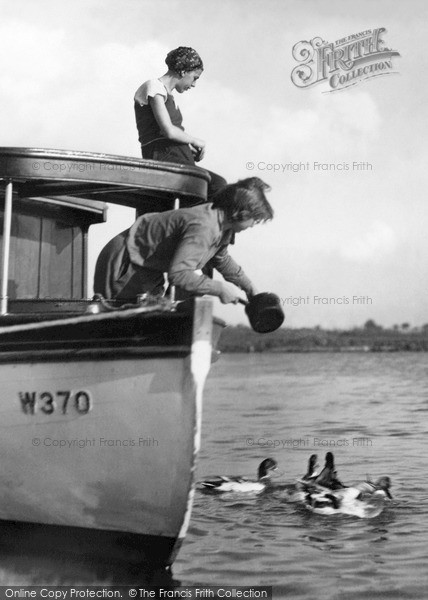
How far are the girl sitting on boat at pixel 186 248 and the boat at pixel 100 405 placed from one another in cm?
22

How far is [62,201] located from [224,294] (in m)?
2.81

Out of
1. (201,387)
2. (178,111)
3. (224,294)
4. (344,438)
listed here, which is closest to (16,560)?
(201,387)

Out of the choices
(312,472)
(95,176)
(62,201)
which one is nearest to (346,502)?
(312,472)

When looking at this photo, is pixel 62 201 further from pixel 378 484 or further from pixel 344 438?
pixel 344 438

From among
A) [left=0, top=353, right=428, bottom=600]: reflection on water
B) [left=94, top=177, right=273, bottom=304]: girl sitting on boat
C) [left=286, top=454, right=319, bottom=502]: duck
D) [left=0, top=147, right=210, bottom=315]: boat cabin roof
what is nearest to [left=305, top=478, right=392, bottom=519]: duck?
[left=0, top=353, right=428, bottom=600]: reflection on water

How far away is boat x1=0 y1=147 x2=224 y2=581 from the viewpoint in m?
7.52

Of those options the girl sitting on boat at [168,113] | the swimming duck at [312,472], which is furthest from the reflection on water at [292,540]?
the girl sitting on boat at [168,113]

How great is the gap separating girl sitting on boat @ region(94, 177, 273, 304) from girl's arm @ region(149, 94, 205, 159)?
847mm

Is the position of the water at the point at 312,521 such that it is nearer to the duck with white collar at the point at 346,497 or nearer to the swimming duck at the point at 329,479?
the duck with white collar at the point at 346,497

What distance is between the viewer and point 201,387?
750 centimetres

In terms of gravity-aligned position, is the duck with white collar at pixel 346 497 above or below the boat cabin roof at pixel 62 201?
below

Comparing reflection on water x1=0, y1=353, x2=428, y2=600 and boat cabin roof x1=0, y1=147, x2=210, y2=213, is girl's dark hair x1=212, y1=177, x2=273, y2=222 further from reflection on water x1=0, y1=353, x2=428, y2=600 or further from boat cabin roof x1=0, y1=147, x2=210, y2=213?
reflection on water x1=0, y1=353, x2=428, y2=600

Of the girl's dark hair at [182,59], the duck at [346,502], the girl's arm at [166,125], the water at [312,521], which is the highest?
the girl's dark hair at [182,59]

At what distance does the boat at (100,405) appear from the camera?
752 centimetres
